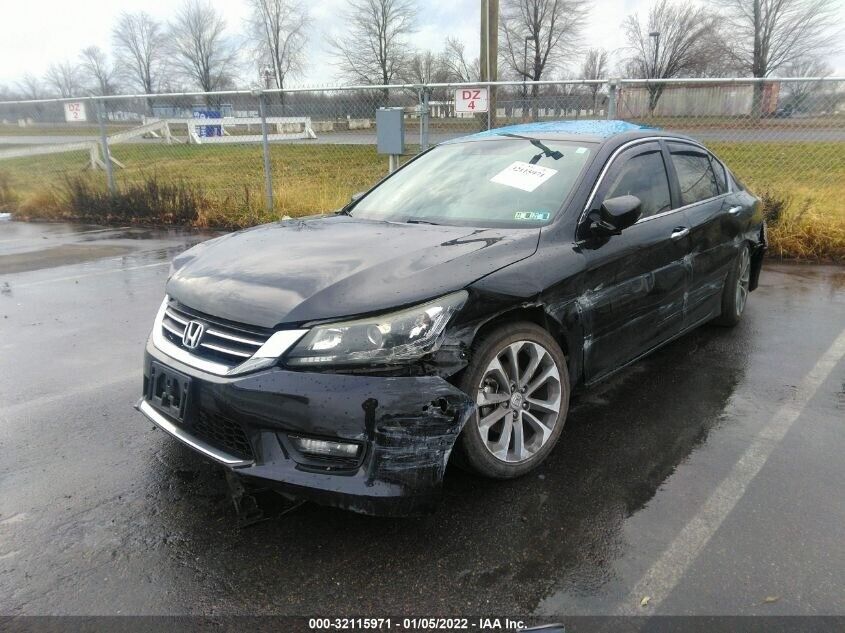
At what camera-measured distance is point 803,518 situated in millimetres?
2650

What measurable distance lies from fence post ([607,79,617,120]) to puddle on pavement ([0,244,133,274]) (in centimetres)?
691

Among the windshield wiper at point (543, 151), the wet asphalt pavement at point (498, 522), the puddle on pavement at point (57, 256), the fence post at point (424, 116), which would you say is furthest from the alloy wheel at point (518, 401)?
the puddle on pavement at point (57, 256)

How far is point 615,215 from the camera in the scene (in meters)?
3.19

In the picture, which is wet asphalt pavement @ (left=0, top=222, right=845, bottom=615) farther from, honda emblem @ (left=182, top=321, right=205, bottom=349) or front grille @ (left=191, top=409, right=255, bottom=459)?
→ honda emblem @ (left=182, top=321, right=205, bottom=349)

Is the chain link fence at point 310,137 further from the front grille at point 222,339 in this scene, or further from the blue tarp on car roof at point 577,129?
the front grille at point 222,339

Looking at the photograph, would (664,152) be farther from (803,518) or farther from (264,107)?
(264,107)

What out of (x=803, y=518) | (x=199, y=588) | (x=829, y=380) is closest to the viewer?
(x=199, y=588)

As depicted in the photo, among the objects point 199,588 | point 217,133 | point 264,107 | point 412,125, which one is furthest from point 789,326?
point 217,133

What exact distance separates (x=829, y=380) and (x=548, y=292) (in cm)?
251

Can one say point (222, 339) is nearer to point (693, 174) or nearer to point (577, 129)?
point (577, 129)

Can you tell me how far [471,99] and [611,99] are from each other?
184 cm

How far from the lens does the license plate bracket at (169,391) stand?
2.56 m

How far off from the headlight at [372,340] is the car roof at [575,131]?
197 centimetres

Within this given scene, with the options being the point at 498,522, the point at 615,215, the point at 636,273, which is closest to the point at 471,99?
the point at 636,273
